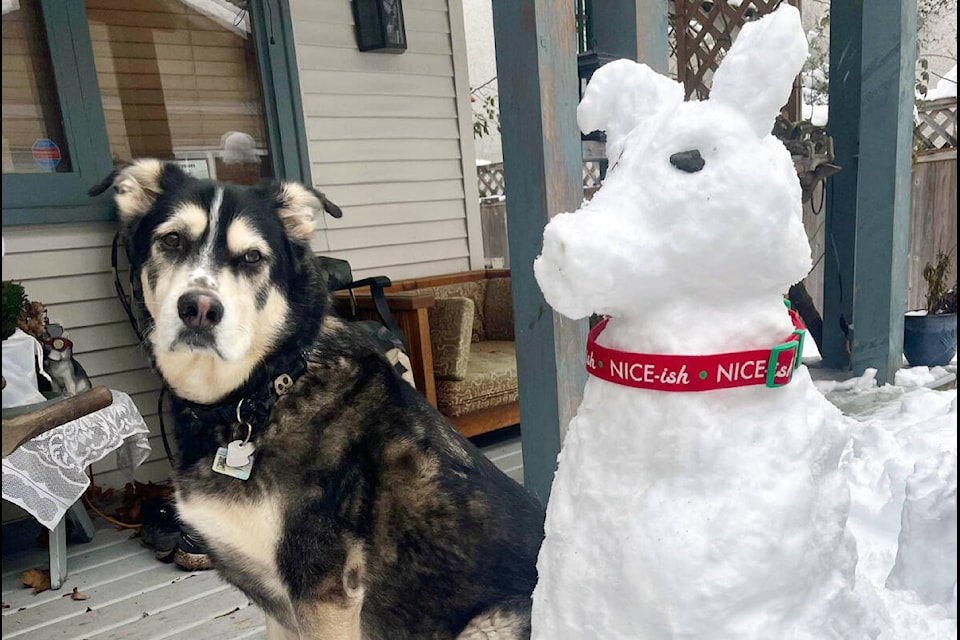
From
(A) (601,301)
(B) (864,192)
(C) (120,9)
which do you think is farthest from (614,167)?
(C) (120,9)

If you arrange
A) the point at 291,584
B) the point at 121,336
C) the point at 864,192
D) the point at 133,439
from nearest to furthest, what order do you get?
the point at 291,584 < the point at 864,192 < the point at 133,439 < the point at 121,336

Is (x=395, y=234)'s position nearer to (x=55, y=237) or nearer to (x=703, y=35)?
(x=55, y=237)

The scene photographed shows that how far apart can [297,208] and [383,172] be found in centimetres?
284

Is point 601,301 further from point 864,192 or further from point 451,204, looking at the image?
point 451,204

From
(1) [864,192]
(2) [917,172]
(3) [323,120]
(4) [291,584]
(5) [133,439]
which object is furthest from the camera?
(2) [917,172]

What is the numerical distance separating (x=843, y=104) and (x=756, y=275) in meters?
2.73

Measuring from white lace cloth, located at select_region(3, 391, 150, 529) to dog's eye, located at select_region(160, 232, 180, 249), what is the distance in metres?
1.14

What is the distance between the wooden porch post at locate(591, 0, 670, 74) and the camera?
1767mm

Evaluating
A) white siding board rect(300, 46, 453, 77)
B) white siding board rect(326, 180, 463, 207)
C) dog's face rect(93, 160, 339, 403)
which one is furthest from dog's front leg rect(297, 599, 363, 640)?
white siding board rect(300, 46, 453, 77)

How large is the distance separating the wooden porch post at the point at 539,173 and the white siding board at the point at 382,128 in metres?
2.84

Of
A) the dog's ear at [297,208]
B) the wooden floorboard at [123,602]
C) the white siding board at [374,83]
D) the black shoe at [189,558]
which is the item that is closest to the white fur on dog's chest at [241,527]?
the dog's ear at [297,208]

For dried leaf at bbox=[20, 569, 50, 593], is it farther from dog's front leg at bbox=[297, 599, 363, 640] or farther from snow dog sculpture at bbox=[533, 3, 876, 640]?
snow dog sculpture at bbox=[533, 3, 876, 640]

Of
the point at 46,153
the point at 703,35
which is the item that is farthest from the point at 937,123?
the point at 46,153

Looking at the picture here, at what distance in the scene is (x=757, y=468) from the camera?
0.70 metres
